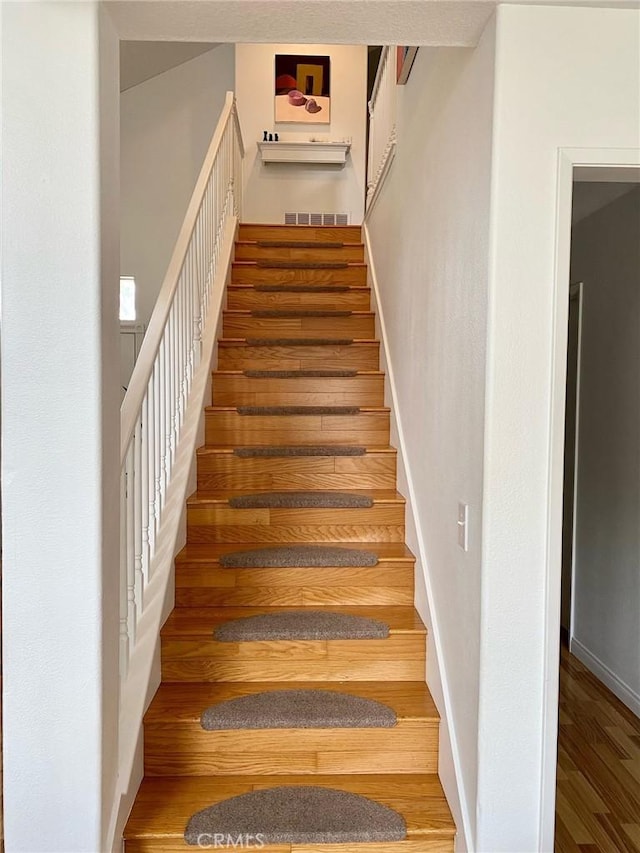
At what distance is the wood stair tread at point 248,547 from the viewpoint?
242 centimetres

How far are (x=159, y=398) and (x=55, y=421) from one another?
0.76 m

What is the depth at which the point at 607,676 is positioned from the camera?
10.2 feet

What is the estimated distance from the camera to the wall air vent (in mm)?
5742

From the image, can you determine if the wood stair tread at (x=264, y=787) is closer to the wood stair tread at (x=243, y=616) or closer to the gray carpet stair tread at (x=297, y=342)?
the wood stair tread at (x=243, y=616)

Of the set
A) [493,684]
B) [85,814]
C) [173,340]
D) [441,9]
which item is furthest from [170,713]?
[441,9]

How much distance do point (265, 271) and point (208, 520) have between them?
7.08 ft

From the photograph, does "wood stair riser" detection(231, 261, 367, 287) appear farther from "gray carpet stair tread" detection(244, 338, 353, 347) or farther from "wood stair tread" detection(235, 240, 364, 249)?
"gray carpet stair tread" detection(244, 338, 353, 347)

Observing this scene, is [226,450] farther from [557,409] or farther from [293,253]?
[293,253]

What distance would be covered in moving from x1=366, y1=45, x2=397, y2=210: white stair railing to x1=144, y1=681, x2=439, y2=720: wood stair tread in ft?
8.21

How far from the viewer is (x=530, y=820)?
1.58 meters

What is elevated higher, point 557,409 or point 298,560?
point 557,409

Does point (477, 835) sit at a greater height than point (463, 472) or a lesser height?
lesser

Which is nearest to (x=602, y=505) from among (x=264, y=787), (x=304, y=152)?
(x=264, y=787)

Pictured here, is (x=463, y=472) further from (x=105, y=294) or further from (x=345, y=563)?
(x=105, y=294)
